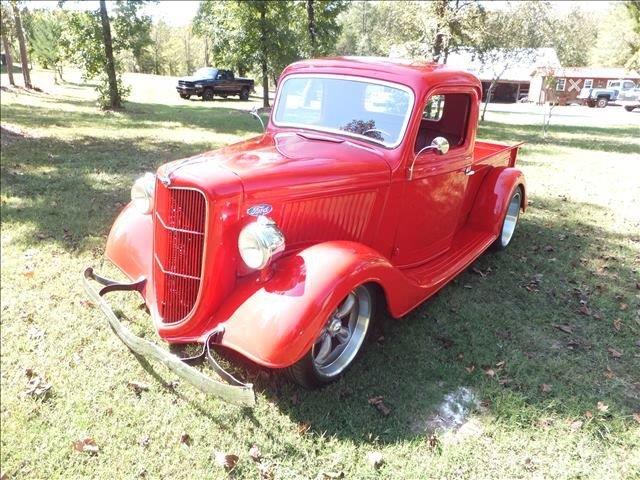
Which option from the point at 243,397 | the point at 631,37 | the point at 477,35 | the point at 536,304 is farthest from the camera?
the point at 477,35

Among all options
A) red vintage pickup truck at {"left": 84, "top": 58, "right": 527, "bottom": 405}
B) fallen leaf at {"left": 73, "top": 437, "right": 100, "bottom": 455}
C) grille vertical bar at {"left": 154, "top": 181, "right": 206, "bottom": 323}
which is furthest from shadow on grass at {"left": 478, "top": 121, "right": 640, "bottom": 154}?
fallen leaf at {"left": 73, "top": 437, "right": 100, "bottom": 455}

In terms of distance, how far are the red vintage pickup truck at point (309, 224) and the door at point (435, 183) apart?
0.01 metres

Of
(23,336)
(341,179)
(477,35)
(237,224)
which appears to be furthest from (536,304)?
(477,35)

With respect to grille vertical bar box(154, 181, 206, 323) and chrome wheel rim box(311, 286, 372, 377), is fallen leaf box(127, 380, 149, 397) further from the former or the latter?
chrome wheel rim box(311, 286, 372, 377)

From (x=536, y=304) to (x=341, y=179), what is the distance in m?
2.45

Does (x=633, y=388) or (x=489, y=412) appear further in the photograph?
(x=633, y=388)

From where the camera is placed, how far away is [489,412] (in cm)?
306

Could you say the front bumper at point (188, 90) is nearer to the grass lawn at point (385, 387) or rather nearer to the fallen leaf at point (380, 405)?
the grass lawn at point (385, 387)

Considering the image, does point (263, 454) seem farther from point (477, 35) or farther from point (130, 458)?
point (477, 35)

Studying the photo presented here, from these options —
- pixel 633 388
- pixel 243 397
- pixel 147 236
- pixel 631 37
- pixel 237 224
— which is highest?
pixel 631 37

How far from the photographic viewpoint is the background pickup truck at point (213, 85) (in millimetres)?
24484

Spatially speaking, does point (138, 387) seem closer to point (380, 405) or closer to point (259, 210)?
point (259, 210)

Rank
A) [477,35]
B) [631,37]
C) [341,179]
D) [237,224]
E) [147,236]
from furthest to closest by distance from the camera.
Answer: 1. [477,35]
2. [631,37]
3. [147,236]
4. [341,179]
5. [237,224]

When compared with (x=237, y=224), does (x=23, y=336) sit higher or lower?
lower
